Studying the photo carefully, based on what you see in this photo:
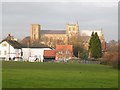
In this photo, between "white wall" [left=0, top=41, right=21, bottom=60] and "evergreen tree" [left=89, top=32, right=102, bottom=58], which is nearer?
"evergreen tree" [left=89, top=32, right=102, bottom=58]

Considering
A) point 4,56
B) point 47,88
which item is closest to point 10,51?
point 4,56

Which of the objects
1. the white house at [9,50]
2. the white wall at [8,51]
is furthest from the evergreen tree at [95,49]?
the white wall at [8,51]

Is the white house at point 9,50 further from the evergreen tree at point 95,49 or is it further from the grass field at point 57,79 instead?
the grass field at point 57,79

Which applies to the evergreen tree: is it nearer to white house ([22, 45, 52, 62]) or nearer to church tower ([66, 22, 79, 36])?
white house ([22, 45, 52, 62])

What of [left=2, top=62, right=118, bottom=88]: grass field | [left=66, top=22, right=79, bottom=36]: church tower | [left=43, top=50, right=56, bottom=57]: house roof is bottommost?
[left=43, top=50, right=56, bottom=57]: house roof

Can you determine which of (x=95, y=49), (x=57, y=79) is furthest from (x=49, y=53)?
(x=57, y=79)

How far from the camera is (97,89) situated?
63.8 ft

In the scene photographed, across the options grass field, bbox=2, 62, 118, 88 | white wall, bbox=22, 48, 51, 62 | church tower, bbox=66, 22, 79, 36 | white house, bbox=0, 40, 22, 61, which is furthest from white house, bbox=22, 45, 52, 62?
grass field, bbox=2, 62, 118, 88

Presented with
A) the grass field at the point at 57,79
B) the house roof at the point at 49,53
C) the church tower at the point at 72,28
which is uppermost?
the church tower at the point at 72,28

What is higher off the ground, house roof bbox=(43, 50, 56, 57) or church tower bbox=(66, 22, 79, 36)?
church tower bbox=(66, 22, 79, 36)

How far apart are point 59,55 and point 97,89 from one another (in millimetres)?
95780

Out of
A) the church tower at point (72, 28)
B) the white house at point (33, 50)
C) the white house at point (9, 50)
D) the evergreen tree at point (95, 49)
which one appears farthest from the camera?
the church tower at point (72, 28)

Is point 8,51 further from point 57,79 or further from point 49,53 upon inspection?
point 57,79

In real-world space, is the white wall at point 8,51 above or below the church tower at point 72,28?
below
